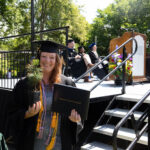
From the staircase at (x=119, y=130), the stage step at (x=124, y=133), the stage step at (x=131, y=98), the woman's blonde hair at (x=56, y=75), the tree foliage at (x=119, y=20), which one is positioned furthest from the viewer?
the tree foliage at (x=119, y=20)

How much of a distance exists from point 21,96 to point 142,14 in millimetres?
30514

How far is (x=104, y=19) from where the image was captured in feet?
113

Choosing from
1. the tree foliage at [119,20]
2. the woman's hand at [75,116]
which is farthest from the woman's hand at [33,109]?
the tree foliage at [119,20]

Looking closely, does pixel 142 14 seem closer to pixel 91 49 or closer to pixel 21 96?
pixel 91 49

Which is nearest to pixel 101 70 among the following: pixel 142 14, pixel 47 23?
pixel 47 23

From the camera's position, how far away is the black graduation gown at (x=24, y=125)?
2.04 m

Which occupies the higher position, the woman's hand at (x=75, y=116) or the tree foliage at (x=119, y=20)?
the tree foliage at (x=119, y=20)

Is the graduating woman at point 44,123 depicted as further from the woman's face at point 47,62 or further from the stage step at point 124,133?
the stage step at point 124,133

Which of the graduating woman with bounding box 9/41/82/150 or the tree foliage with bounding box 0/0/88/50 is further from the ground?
the tree foliage with bounding box 0/0/88/50

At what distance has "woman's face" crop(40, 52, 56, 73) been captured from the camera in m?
2.13

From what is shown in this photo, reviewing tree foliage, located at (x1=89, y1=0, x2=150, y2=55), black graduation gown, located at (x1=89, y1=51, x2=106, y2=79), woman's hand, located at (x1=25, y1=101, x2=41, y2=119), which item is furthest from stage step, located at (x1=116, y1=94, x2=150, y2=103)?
tree foliage, located at (x1=89, y1=0, x2=150, y2=55)

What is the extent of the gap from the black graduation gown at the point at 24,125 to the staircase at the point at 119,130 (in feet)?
5.66

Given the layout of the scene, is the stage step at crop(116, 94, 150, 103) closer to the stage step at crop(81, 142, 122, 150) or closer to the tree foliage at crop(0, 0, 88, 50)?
the stage step at crop(81, 142, 122, 150)

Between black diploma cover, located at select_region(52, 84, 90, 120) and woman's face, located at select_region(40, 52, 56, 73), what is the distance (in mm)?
282
